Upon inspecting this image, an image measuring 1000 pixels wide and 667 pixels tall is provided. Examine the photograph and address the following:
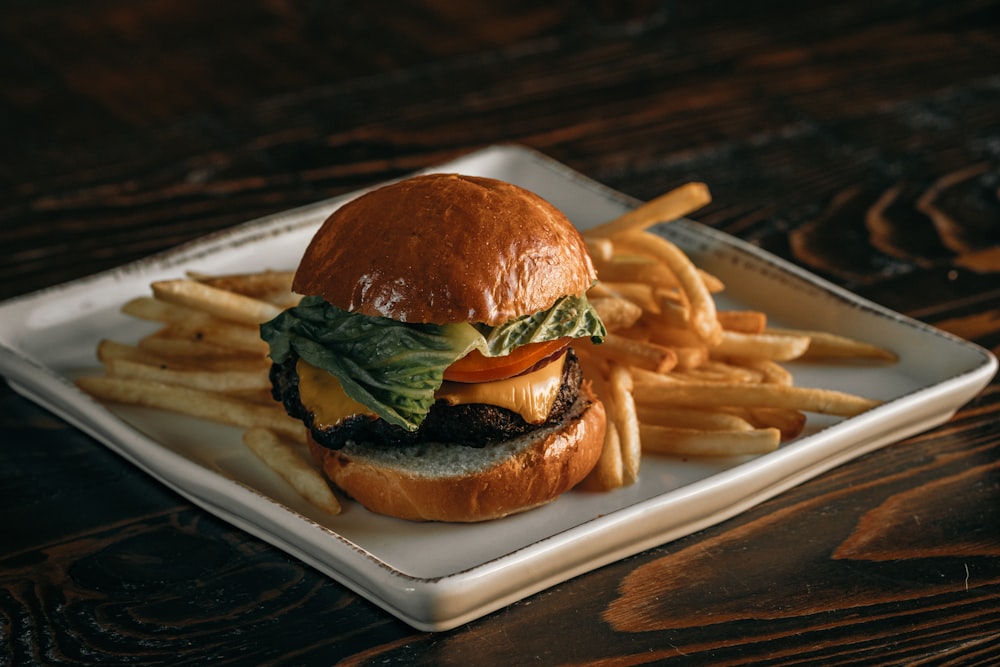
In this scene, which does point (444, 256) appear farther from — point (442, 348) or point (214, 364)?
point (214, 364)

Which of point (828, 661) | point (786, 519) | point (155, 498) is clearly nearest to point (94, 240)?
point (155, 498)

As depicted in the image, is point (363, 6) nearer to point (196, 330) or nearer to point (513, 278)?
point (196, 330)

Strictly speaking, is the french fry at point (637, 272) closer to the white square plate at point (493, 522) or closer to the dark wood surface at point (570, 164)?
the white square plate at point (493, 522)

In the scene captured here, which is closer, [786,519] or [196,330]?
[786,519]

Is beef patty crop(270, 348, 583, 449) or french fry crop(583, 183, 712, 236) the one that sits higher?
french fry crop(583, 183, 712, 236)

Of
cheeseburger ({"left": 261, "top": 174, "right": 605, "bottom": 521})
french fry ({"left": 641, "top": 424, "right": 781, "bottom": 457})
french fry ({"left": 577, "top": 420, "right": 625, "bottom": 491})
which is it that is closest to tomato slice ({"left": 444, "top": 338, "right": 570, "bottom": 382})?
cheeseburger ({"left": 261, "top": 174, "right": 605, "bottom": 521})

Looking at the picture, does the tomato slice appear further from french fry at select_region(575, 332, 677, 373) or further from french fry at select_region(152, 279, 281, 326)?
french fry at select_region(152, 279, 281, 326)

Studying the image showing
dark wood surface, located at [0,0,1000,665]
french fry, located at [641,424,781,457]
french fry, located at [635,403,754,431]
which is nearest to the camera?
dark wood surface, located at [0,0,1000,665]

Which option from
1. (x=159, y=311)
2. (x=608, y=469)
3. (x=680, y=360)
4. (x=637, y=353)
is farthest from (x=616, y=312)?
(x=159, y=311)
